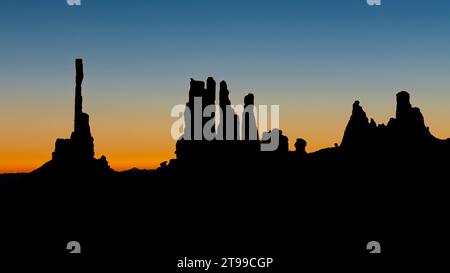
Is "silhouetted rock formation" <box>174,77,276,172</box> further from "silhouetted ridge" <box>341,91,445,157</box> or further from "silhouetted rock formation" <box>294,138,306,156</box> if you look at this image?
"silhouetted ridge" <box>341,91,445,157</box>

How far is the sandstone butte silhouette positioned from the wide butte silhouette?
22cm

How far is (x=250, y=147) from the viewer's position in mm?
123250

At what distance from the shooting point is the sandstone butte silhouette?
389 ft

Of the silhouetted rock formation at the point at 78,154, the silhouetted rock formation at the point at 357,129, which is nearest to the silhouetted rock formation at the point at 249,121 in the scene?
the silhouetted rock formation at the point at 357,129

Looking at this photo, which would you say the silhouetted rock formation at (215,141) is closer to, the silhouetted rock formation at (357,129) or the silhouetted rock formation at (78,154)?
the silhouetted rock formation at (78,154)

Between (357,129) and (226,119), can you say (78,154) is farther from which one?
(357,129)

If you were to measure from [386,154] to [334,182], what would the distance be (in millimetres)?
13157

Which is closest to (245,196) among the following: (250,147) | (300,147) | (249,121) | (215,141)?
(250,147)

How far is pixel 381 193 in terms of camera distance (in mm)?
110438

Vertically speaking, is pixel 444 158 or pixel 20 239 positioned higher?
pixel 444 158
